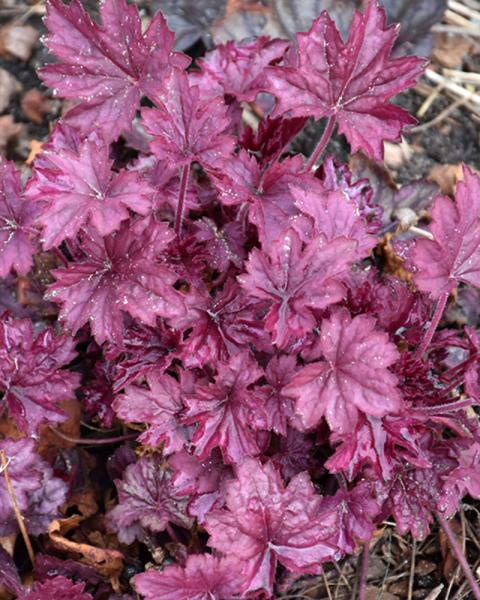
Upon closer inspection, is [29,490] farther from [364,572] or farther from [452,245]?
[452,245]

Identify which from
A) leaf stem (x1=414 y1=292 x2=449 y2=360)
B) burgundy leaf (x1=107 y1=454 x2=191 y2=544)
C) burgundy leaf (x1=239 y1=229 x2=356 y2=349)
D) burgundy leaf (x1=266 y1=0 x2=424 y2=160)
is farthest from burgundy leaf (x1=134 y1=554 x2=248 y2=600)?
burgundy leaf (x1=266 y1=0 x2=424 y2=160)

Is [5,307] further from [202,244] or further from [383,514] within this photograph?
[383,514]

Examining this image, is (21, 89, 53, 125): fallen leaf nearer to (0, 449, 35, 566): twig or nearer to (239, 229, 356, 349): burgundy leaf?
(0, 449, 35, 566): twig

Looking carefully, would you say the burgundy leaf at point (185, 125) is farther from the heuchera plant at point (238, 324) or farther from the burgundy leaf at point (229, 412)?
the burgundy leaf at point (229, 412)

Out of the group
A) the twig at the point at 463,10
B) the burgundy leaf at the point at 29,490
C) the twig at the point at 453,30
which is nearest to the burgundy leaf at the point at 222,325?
the burgundy leaf at the point at 29,490

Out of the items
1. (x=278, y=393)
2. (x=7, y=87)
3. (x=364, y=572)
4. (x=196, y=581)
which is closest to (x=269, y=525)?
(x=196, y=581)

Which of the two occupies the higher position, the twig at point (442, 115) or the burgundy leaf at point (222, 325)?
the burgundy leaf at point (222, 325)

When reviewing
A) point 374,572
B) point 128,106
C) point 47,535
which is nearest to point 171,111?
point 128,106
